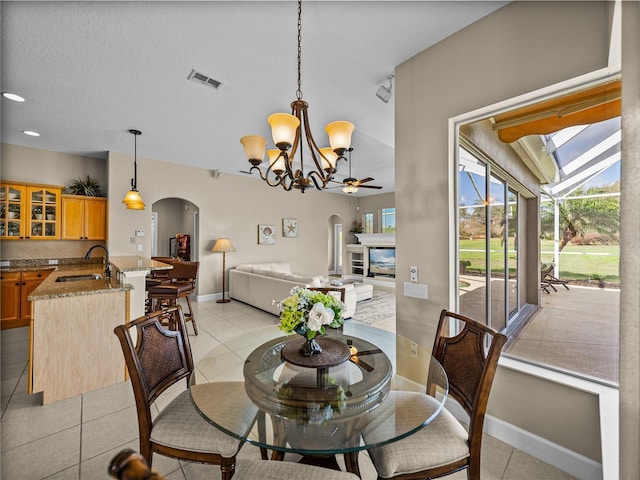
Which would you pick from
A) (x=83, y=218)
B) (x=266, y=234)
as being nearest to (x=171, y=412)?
(x=83, y=218)

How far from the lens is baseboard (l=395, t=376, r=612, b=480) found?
1539mm

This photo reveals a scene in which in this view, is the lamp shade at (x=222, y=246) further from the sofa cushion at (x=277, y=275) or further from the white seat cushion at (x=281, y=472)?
the white seat cushion at (x=281, y=472)

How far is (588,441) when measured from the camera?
5.17ft

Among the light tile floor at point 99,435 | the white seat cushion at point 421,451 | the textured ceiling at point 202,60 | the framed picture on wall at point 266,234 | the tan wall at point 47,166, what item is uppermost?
the textured ceiling at point 202,60

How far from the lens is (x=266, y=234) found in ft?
23.7

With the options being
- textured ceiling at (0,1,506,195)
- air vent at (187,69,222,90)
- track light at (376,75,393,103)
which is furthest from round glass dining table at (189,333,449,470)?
air vent at (187,69,222,90)

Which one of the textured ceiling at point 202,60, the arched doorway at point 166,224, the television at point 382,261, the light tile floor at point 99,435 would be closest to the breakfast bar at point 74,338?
the light tile floor at point 99,435

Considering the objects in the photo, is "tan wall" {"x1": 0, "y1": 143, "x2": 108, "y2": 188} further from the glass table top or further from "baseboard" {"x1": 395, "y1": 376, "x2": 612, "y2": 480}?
"baseboard" {"x1": 395, "y1": 376, "x2": 612, "y2": 480}

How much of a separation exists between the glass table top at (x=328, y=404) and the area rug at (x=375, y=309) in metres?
3.20

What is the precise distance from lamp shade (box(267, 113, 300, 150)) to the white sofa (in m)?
2.52

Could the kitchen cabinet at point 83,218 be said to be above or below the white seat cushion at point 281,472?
above

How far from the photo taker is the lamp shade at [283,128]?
1991 millimetres

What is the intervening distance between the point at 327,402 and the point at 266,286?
4.01 metres

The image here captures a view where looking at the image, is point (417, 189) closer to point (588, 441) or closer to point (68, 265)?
point (588, 441)
